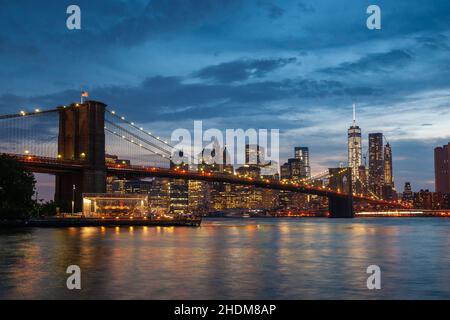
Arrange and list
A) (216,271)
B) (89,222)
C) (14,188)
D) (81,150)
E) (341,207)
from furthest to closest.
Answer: (341,207) < (81,150) < (89,222) < (14,188) < (216,271)

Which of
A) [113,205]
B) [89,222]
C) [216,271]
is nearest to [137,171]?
[113,205]

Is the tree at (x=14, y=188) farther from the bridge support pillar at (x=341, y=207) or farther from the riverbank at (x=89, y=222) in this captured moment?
the bridge support pillar at (x=341, y=207)

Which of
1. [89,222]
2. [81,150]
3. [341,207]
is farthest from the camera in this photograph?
[341,207]

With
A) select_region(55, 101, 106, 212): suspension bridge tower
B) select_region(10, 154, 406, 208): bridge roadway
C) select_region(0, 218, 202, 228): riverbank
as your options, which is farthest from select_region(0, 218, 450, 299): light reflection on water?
select_region(55, 101, 106, 212): suspension bridge tower

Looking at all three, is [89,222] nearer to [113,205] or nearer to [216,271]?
[113,205]

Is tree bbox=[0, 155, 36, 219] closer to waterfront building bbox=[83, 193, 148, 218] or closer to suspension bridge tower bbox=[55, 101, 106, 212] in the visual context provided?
waterfront building bbox=[83, 193, 148, 218]
